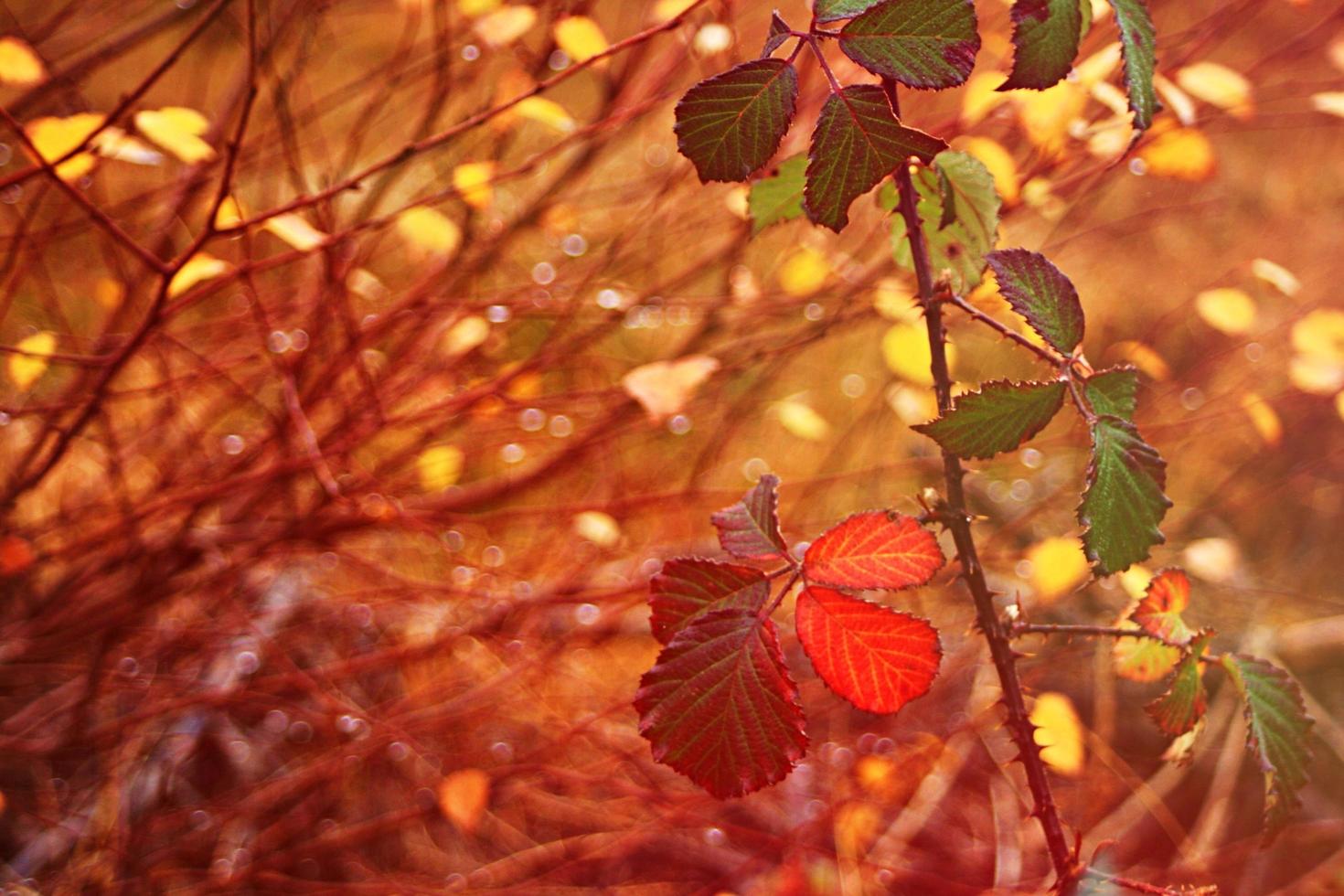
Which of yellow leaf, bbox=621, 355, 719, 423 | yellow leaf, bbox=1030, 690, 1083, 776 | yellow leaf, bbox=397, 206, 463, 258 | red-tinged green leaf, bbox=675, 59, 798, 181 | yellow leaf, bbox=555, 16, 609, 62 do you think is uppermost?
yellow leaf, bbox=555, 16, 609, 62

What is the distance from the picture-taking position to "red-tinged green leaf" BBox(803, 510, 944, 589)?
39cm

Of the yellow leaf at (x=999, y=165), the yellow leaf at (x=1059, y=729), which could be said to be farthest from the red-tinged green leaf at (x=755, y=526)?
the yellow leaf at (x=1059, y=729)

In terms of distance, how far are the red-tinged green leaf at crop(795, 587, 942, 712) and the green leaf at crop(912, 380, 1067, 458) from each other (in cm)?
7

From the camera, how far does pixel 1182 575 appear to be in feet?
A: 1.47

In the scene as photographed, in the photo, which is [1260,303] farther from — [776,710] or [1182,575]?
[776,710]

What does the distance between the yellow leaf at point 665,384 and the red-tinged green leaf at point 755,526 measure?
506 mm

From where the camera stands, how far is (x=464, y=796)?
104 cm

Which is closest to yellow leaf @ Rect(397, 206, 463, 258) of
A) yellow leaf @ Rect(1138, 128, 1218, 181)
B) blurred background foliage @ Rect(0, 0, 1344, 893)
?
blurred background foliage @ Rect(0, 0, 1344, 893)

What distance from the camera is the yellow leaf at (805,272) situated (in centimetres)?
118

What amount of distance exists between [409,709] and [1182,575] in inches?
40.3

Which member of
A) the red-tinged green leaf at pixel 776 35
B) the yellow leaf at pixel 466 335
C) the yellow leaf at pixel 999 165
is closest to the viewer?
the red-tinged green leaf at pixel 776 35

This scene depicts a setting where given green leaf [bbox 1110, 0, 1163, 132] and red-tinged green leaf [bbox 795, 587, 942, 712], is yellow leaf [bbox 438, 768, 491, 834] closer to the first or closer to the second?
red-tinged green leaf [bbox 795, 587, 942, 712]

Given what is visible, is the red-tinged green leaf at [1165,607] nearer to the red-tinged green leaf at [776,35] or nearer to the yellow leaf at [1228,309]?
the red-tinged green leaf at [776,35]

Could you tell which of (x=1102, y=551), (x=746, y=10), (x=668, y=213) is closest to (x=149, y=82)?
(x=1102, y=551)
